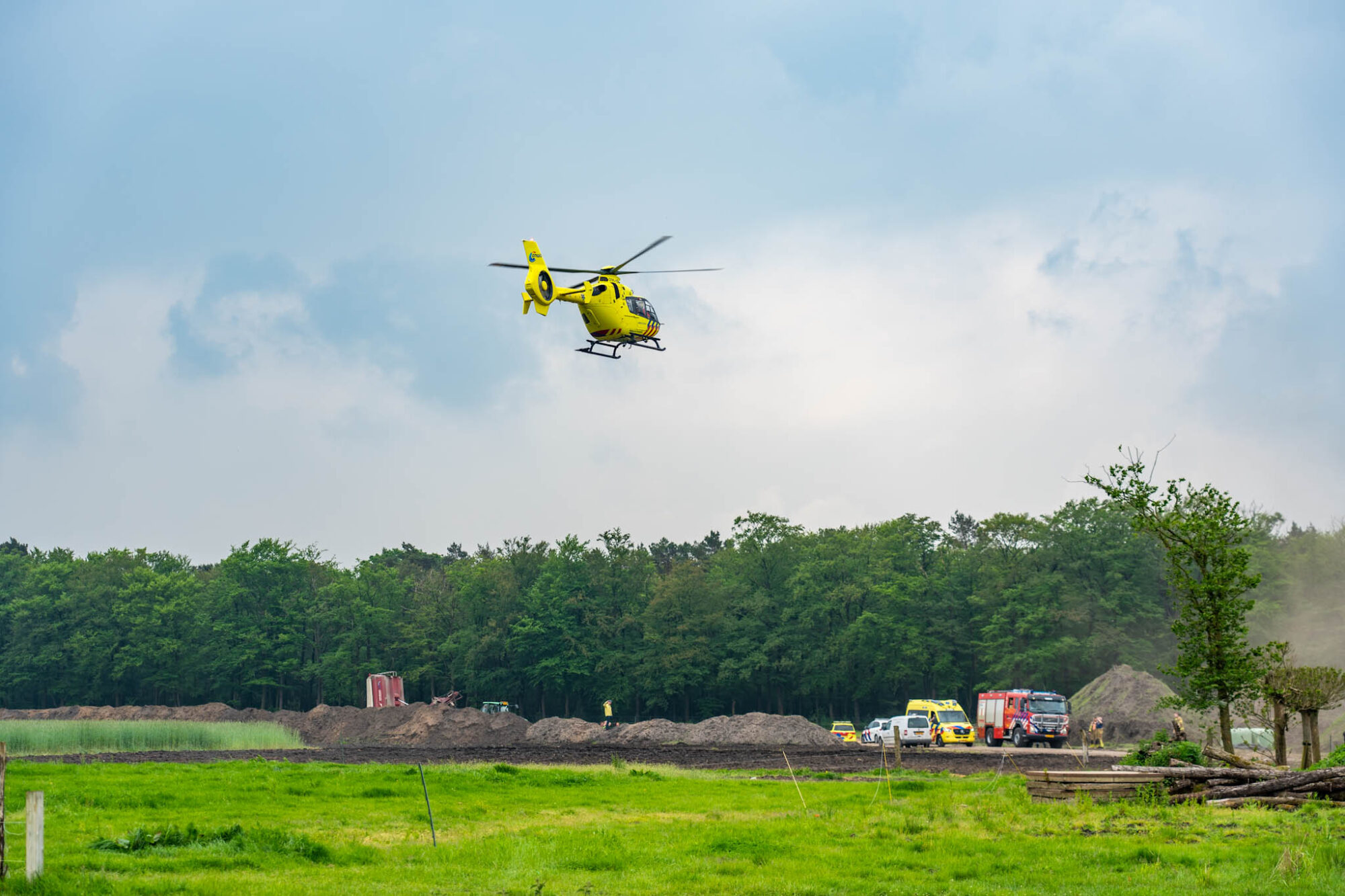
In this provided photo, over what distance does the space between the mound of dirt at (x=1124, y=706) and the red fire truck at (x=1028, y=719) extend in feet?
17.7

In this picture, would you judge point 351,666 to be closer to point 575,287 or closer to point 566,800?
point 575,287

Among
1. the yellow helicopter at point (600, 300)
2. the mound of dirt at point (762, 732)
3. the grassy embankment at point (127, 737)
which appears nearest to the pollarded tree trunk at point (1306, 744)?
the yellow helicopter at point (600, 300)

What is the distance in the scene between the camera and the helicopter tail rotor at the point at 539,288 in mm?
35156

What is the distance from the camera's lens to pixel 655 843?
1766cm

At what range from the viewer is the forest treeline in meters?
81.4

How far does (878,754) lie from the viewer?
44438 mm

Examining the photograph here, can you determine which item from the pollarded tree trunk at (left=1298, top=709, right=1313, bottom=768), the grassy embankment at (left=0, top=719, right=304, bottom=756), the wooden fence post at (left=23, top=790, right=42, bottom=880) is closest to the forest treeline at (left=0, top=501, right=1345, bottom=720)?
the grassy embankment at (left=0, top=719, right=304, bottom=756)

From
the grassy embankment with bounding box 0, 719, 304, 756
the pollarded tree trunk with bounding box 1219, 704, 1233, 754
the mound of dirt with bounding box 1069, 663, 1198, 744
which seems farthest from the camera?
the mound of dirt with bounding box 1069, 663, 1198, 744

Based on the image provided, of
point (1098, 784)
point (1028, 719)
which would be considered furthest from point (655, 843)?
point (1028, 719)

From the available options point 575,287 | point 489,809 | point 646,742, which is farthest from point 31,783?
point 646,742

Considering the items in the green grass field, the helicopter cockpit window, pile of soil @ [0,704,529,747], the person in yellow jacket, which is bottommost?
pile of soil @ [0,704,529,747]

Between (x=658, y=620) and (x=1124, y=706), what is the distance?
40.8 metres

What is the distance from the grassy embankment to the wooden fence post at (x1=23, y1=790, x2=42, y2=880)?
126 feet

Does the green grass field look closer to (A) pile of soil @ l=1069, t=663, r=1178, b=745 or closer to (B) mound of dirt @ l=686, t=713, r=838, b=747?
(B) mound of dirt @ l=686, t=713, r=838, b=747
